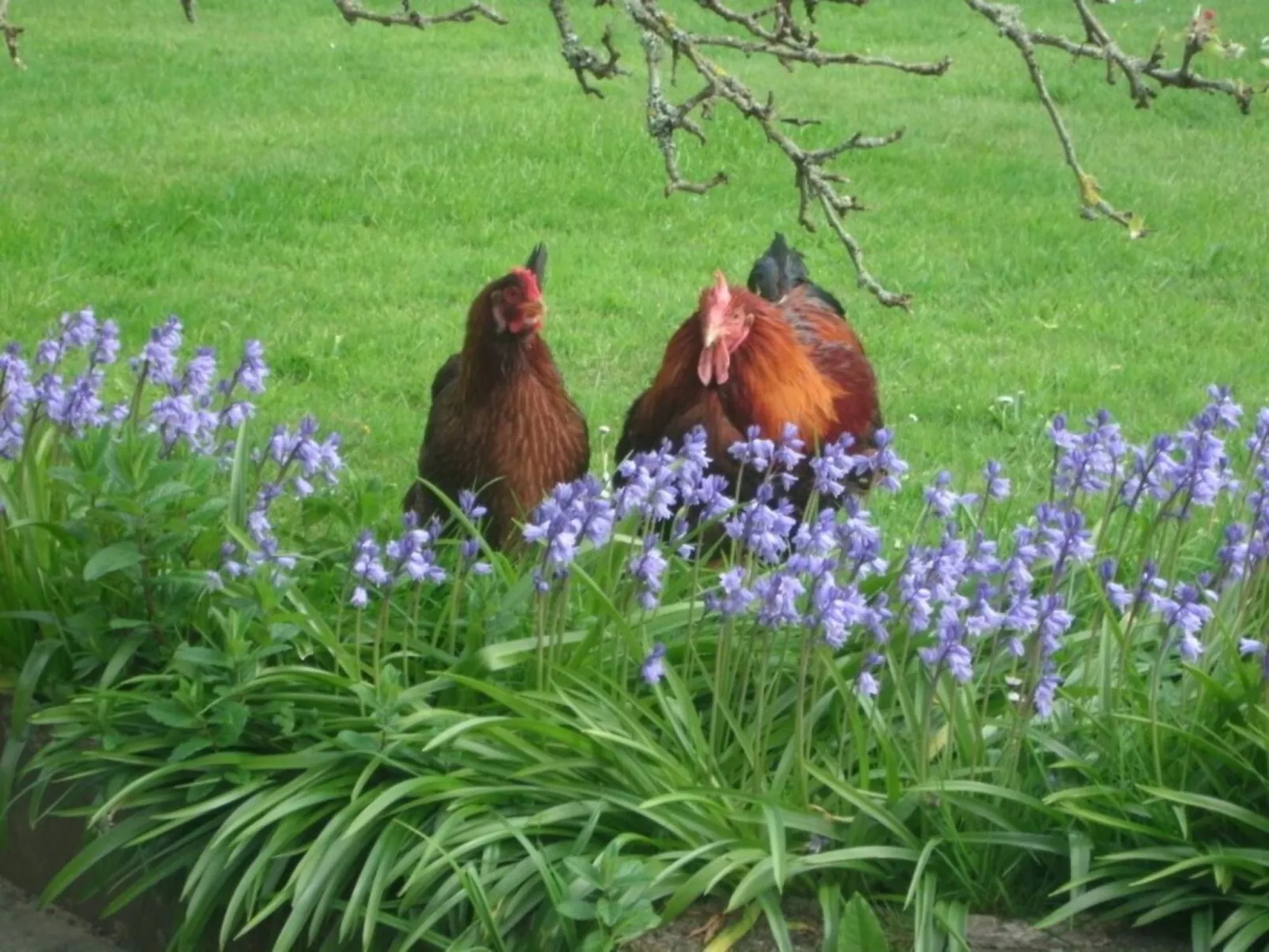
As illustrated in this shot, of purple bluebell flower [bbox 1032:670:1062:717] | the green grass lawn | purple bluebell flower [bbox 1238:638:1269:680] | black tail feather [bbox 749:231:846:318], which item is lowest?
the green grass lawn

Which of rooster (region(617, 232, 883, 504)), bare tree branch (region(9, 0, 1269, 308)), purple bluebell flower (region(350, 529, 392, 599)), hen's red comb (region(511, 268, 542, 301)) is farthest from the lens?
rooster (region(617, 232, 883, 504))

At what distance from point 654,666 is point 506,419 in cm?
156

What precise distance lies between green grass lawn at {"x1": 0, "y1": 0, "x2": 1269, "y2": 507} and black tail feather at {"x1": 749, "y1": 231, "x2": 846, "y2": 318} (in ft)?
2.78

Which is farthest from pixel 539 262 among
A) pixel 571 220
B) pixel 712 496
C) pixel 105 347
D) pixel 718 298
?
pixel 571 220

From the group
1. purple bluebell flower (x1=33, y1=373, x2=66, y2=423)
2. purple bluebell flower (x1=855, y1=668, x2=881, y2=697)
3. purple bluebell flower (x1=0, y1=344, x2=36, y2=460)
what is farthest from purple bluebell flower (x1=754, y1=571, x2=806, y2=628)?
purple bluebell flower (x1=0, y1=344, x2=36, y2=460)

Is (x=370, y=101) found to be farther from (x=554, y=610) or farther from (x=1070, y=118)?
(x=554, y=610)

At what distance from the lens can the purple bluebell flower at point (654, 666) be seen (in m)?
3.21

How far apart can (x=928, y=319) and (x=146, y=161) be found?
4.45m

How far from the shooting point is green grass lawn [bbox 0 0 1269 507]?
7500mm

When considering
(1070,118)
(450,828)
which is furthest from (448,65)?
(450,828)

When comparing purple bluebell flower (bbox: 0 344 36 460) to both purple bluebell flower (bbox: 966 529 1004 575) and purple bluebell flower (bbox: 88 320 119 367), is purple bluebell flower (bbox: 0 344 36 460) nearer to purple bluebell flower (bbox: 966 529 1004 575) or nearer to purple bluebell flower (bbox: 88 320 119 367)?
purple bluebell flower (bbox: 88 320 119 367)

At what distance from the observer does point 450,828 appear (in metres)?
3.21

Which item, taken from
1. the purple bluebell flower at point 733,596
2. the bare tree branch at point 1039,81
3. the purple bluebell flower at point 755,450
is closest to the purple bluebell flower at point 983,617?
the purple bluebell flower at point 733,596

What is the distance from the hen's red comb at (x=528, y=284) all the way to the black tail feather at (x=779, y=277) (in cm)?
123
